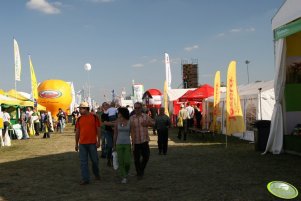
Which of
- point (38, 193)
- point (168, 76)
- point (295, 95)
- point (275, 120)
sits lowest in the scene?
point (38, 193)

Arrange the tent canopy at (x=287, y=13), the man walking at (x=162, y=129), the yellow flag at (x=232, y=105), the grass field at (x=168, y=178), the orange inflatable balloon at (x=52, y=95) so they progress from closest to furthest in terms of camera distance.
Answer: the grass field at (x=168, y=178), the tent canopy at (x=287, y=13), the man walking at (x=162, y=129), the yellow flag at (x=232, y=105), the orange inflatable balloon at (x=52, y=95)

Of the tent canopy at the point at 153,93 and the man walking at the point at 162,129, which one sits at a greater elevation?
the tent canopy at the point at 153,93

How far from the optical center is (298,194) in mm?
6652

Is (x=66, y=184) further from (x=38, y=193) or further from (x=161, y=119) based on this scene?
(x=161, y=119)

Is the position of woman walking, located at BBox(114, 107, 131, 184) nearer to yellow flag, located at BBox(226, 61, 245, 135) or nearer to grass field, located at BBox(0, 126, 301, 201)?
grass field, located at BBox(0, 126, 301, 201)

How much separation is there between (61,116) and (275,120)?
66.0ft

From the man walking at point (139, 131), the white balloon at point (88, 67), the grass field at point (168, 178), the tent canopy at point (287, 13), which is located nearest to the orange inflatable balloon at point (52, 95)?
the white balloon at point (88, 67)

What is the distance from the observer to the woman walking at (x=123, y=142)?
26.8ft

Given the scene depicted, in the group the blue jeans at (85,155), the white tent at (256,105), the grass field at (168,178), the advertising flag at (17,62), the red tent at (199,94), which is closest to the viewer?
the grass field at (168,178)

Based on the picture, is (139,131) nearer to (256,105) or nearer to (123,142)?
(123,142)

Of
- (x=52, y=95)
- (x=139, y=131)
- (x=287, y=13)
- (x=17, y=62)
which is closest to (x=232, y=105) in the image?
(x=287, y=13)

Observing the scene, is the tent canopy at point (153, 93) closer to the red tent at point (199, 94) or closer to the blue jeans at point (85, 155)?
the red tent at point (199, 94)

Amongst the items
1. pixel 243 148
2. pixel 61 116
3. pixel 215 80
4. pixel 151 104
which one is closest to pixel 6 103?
pixel 61 116

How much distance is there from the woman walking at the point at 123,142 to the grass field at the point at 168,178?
1.23 feet
